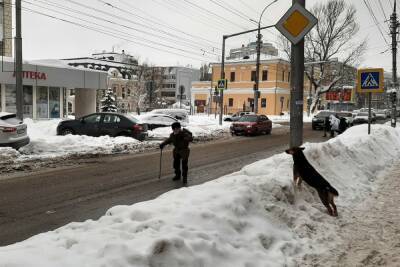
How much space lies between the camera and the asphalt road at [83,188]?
23.4 feet

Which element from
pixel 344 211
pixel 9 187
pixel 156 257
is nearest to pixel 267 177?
pixel 344 211

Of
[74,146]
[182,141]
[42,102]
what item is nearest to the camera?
[182,141]

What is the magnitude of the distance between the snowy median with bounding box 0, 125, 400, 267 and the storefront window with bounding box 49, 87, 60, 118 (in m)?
25.9

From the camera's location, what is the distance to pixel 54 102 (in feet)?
104

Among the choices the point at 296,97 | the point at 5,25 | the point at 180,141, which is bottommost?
the point at 180,141

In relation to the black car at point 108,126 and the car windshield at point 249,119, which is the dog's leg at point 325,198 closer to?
the black car at point 108,126

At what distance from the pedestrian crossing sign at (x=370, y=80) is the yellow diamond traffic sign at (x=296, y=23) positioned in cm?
867

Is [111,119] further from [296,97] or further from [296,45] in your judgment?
[296,45]

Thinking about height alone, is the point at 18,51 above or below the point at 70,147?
above

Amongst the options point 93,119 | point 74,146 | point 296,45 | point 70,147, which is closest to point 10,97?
point 93,119

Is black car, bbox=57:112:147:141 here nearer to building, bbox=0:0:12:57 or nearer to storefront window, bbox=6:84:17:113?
storefront window, bbox=6:84:17:113

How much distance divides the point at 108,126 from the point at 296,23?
43.4 ft

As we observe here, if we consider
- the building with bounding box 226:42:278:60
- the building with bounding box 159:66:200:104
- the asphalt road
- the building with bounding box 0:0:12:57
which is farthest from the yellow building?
the building with bounding box 159:66:200:104

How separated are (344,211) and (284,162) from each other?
1.84 m
